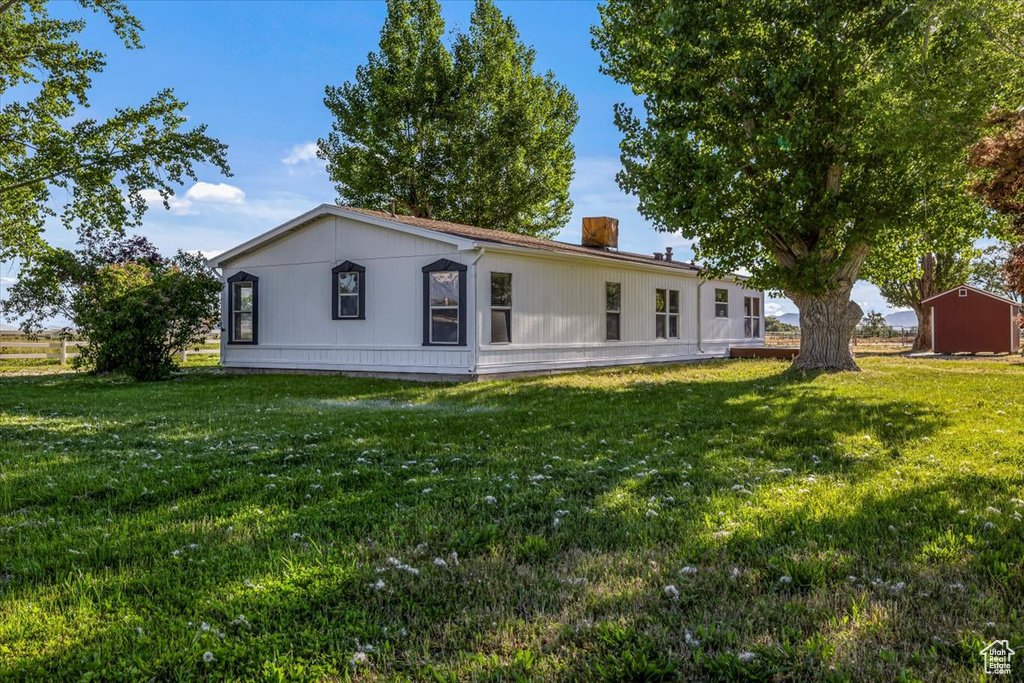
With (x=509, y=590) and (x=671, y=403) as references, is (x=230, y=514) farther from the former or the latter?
(x=671, y=403)

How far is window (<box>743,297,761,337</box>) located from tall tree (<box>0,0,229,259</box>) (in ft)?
62.0

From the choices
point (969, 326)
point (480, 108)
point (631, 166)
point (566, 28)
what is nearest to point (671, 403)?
point (631, 166)

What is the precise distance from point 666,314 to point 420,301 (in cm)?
941

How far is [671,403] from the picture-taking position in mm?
10078

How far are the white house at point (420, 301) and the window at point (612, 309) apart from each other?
0.03 m

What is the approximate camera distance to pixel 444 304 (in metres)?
14.8

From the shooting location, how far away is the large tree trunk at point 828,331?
1540 cm

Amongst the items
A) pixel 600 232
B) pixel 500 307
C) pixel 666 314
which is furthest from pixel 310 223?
pixel 666 314

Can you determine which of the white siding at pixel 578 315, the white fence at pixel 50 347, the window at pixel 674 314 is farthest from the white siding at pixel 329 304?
the window at pixel 674 314

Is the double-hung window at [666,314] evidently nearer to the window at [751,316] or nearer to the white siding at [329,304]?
the window at [751,316]

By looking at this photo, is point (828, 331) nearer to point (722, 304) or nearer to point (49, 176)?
point (722, 304)

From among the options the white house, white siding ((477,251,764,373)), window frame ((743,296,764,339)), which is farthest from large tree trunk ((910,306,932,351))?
the white house

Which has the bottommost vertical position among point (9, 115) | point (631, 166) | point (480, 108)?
point (631, 166)

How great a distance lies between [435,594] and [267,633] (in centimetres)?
74
